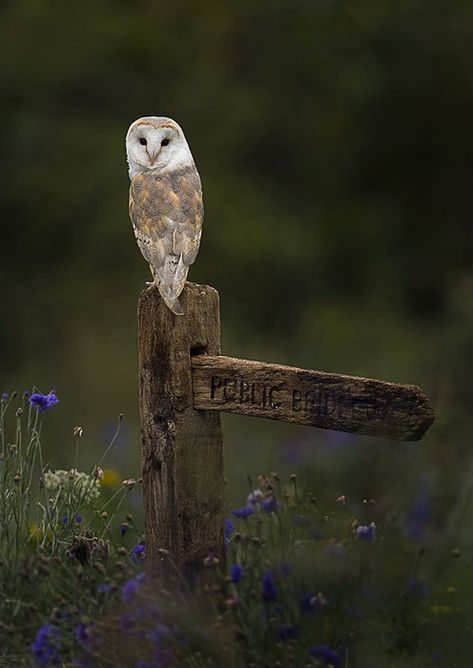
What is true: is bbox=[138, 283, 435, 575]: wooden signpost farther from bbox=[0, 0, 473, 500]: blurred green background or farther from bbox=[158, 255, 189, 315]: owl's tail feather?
bbox=[0, 0, 473, 500]: blurred green background

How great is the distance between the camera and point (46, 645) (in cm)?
284

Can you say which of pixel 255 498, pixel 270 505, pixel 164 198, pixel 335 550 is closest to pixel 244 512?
pixel 255 498

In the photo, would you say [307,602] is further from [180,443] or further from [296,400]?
[180,443]

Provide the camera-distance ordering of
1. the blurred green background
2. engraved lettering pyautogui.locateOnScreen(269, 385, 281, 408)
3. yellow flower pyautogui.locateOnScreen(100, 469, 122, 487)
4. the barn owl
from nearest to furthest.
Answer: engraved lettering pyautogui.locateOnScreen(269, 385, 281, 408) → the barn owl → yellow flower pyautogui.locateOnScreen(100, 469, 122, 487) → the blurred green background

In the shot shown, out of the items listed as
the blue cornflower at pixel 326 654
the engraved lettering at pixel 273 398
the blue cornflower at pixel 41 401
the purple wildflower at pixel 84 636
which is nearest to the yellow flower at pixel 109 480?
the blue cornflower at pixel 41 401

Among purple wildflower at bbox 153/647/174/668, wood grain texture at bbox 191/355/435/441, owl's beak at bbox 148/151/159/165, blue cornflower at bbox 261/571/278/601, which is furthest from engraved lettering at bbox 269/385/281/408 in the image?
owl's beak at bbox 148/151/159/165

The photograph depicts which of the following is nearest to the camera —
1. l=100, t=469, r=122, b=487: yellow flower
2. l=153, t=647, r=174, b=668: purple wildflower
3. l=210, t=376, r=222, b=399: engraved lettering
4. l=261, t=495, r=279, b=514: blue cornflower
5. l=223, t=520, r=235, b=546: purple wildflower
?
l=153, t=647, r=174, b=668: purple wildflower

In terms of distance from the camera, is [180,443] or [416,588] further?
[180,443]

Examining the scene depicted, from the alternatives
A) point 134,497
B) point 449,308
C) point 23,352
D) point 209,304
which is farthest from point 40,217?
point 209,304

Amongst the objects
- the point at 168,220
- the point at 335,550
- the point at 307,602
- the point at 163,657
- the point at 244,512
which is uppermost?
the point at 168,220

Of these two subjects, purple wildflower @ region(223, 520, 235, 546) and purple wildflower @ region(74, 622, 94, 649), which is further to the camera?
purple wildflower @ region(223, 520, 235, 546)

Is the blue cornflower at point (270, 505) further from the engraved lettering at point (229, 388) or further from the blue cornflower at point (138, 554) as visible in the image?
the blue cornflower at point (138, 554)

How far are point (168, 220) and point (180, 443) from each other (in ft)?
1.87

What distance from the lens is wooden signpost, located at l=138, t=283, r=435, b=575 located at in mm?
3139
